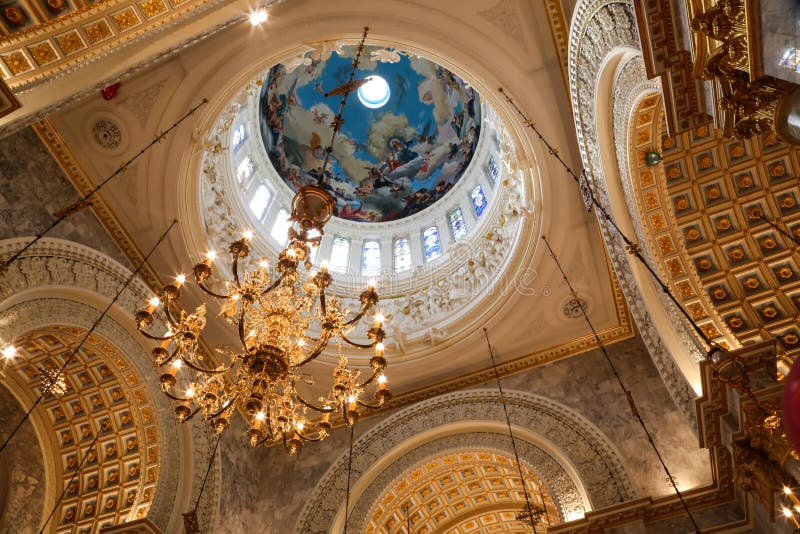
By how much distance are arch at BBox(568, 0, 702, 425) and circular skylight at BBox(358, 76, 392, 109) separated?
397 inches

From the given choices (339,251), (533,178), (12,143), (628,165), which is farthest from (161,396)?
(628,165)

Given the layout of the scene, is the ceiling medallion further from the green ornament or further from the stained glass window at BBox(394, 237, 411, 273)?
the stained glass window at BBox(394, 237, 411, 273)

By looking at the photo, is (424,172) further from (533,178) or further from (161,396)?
(161,396)

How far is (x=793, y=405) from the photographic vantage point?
207 cm

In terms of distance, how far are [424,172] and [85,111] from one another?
31.6ft

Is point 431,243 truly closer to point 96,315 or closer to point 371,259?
point 371,259

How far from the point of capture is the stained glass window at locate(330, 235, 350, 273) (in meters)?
14.9

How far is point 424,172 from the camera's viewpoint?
55.1 ft

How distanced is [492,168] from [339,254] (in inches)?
191

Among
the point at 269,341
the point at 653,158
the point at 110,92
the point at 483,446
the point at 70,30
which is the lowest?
the point at 269,341

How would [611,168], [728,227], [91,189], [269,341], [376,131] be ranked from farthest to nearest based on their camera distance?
[376,131] < [91,189] < [611,168] < [728,227] < [269,341]

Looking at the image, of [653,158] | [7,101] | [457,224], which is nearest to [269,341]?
[7,101]

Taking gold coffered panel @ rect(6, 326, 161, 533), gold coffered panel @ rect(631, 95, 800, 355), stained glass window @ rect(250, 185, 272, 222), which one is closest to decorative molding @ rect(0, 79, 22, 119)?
gold coffered panel @ rect(6, 326, 161, 533)

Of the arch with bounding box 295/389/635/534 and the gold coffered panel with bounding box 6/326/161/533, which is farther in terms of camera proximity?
the gold coffered panel with bounding box 6/326/161/533
